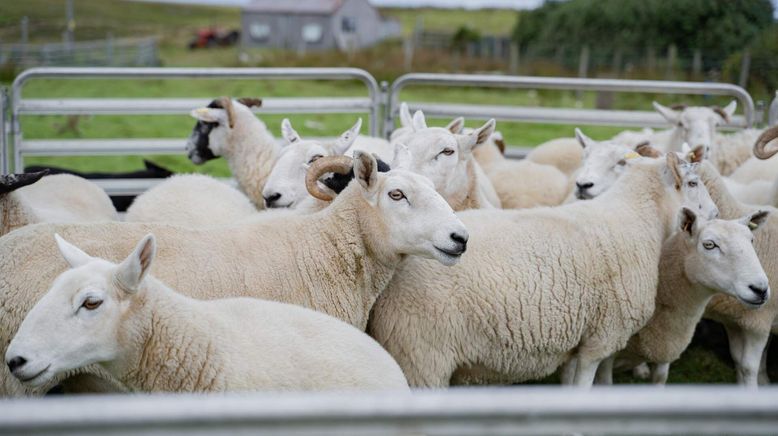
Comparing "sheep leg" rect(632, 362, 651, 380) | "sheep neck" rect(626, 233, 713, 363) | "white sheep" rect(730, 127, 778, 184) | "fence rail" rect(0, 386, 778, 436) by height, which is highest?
"fence rail" rect(0, 386, 778, 436)

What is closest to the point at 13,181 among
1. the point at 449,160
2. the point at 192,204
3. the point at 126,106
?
the point at 192,204

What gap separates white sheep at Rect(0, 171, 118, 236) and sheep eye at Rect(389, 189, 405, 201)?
1.83m

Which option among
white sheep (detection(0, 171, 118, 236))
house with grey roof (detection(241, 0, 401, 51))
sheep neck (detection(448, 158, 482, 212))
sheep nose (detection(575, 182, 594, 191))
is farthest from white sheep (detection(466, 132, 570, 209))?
house with grey roof (detection(241, 0, 401, 51))

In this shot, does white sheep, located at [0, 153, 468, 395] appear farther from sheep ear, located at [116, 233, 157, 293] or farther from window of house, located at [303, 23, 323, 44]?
window of house, located at [303, 23, 323, 44]

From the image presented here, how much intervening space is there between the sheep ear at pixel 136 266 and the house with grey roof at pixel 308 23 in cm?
4662

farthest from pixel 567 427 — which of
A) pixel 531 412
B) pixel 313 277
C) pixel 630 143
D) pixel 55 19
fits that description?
pixel 55 19

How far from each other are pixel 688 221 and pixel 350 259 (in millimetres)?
2155

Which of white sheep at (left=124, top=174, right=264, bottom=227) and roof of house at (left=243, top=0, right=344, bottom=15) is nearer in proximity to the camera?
white sheep at (left=124, top=174, right=264, bottom=227)

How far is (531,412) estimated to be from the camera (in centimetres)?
144

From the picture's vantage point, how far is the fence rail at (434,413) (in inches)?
55.1

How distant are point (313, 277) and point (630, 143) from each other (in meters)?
4.26

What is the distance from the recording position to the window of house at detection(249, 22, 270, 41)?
168 ft

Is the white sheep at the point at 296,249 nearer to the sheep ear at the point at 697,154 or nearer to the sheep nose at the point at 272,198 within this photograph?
the sheep nose at the point at 272,198

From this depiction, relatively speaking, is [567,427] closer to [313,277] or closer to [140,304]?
[140,304]
